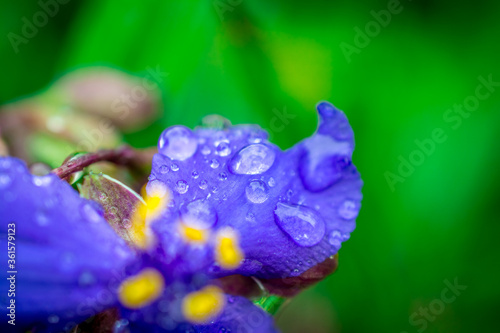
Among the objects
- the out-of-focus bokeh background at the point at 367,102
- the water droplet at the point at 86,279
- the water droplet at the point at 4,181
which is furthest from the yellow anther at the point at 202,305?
the out-of-focus bokeh background at the point at 367,102

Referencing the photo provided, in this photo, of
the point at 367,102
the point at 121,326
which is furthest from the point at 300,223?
the point at 367,102

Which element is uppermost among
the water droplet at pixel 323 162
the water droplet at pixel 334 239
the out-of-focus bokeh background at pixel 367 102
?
the water droplet at pixel 323 162

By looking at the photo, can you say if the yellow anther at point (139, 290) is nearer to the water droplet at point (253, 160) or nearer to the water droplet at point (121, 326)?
the water droplet at point (121, 326)

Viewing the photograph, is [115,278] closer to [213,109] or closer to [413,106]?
[213,109]

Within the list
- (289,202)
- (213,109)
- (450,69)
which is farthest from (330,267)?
(450,69)

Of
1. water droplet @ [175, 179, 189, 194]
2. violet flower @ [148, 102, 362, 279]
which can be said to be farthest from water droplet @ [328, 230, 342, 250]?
water droplet @ [175, 179, 189, 194]
